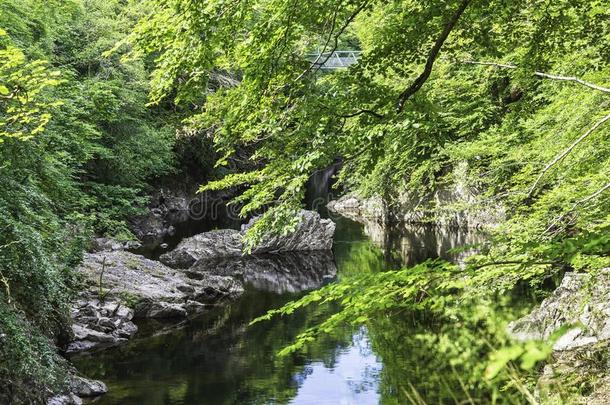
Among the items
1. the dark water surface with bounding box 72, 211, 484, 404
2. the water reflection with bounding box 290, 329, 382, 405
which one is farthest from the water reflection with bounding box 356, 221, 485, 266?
the water reflection with bounding box 290, 329, 382, 405

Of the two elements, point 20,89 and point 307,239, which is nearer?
point 20,89

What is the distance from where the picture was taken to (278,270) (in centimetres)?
2156

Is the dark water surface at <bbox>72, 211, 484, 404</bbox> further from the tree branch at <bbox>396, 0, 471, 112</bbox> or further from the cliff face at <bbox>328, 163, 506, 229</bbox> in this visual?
the cliff face at <bbox>328, 163, 506, 229</bbox>

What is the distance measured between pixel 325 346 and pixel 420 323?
219 centimetres

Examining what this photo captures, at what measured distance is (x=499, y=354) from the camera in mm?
1768

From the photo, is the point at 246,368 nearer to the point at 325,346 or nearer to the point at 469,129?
the point at 325,346

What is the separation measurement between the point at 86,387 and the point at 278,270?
1172cm

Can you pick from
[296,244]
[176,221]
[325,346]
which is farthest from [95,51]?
[325,346]

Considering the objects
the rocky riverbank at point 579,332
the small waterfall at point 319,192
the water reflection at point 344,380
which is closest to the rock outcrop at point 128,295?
the water reflection at point 344,380

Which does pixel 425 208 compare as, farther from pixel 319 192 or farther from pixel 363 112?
pixel 319 192

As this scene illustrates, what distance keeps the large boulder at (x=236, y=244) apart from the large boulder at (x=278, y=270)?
39 centimetres

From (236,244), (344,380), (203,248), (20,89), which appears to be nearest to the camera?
(20,89)

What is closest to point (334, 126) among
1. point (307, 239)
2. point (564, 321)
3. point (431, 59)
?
point (431, 59)

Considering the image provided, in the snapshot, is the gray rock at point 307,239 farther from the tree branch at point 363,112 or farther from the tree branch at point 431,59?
the tree branch at point 363,112
